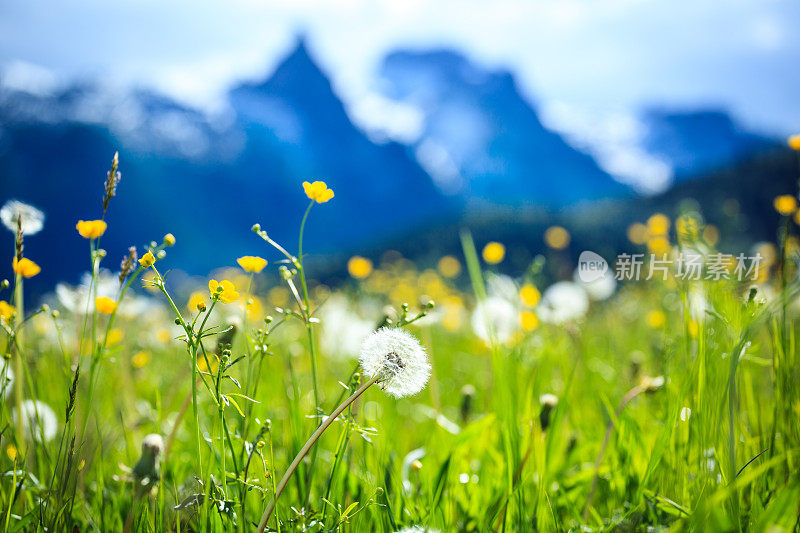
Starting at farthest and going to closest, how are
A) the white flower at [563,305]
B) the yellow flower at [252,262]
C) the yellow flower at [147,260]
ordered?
1. the white flower at [563,305]
2. the yellow flower at [252,262]
3. the yellow flower at [147,260]

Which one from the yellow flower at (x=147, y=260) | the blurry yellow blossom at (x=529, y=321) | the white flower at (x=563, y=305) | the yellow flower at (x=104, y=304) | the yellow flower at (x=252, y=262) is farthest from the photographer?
the white flower at (x=563, y=305)

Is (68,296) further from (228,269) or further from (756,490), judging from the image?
(228,269)

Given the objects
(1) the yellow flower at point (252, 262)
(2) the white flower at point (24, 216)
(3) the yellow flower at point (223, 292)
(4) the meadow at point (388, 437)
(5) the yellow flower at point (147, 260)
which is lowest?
(4) the meadow at point (388, 437)

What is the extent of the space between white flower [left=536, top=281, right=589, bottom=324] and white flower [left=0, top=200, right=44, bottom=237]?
6.41 ft

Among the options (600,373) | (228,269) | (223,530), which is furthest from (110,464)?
(228,269)

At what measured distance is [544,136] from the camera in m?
83.7

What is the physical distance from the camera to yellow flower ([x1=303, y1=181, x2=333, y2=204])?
3.15ft

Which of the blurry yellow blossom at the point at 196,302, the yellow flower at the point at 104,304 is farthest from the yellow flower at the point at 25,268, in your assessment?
the blurry yellow blossom at the point at 196,302

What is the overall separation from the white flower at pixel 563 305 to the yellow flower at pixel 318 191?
1.60 meters

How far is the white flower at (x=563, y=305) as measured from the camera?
8.18ft

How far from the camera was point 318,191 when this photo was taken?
0.97m

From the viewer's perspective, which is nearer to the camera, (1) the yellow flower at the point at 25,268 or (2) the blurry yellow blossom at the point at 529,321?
(1) the yellow flower at the point at 25,268

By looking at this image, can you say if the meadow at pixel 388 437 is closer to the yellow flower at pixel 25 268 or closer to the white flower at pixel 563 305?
the yellow flower at pixel 25 268

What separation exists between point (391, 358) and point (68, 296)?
1335 millimetres
